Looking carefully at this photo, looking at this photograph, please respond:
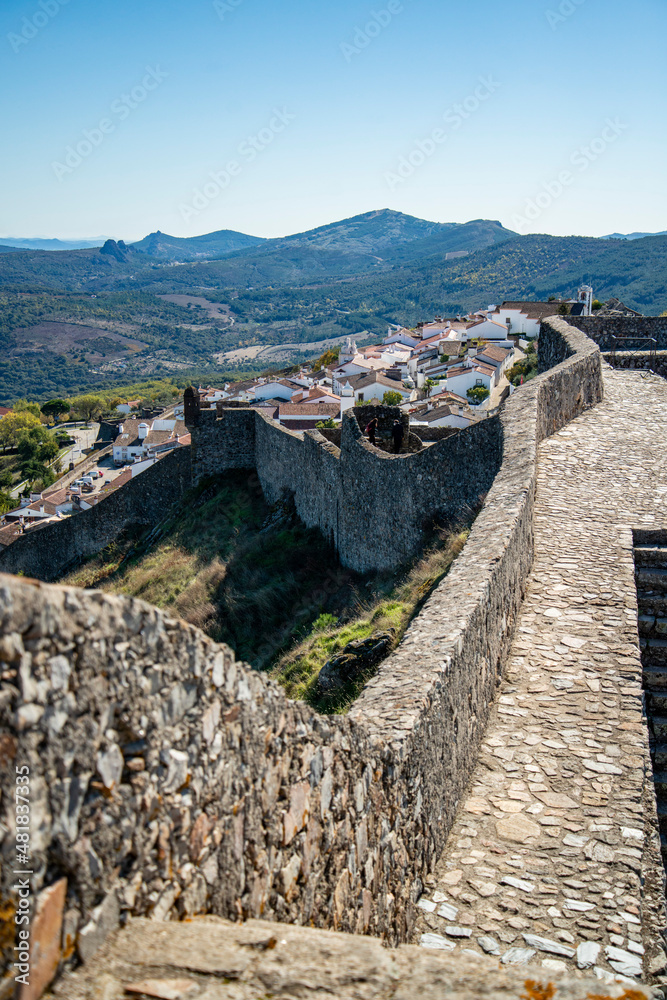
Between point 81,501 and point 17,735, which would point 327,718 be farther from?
point 81,501

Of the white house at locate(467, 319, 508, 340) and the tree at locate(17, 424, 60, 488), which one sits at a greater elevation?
the white house at locate(467, 319, 508, 340)

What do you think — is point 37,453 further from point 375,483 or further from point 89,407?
point 375,483

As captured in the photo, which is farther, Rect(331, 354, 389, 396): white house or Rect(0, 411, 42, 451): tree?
Rect(0, 411, 42, 451): tree

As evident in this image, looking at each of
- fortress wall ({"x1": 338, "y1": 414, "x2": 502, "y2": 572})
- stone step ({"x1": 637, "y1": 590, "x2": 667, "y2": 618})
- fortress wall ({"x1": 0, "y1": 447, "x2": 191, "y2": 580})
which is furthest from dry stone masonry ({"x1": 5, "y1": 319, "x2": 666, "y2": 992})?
fortress wall ({"x1": 0, "y1": 447, "x2": 191, "y2": 580})

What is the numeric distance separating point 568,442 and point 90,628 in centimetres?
934

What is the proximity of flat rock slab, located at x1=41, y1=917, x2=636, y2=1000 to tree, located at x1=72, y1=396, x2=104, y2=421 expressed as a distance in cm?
11896

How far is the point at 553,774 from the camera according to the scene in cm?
449

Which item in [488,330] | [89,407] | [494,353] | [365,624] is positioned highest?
[488,330]

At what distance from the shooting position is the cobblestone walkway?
11.5 ft

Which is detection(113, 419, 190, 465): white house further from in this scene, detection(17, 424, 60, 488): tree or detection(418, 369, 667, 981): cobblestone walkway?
detection(418, 369, 667, 981): cobblestone walkway

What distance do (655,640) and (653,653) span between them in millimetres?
159

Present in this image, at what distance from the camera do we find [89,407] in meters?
116

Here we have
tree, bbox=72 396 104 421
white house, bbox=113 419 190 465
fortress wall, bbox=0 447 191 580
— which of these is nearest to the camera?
fortress wall, bbox=0 447 191 580

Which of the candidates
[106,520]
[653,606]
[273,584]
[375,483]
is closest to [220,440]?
[106,520]
